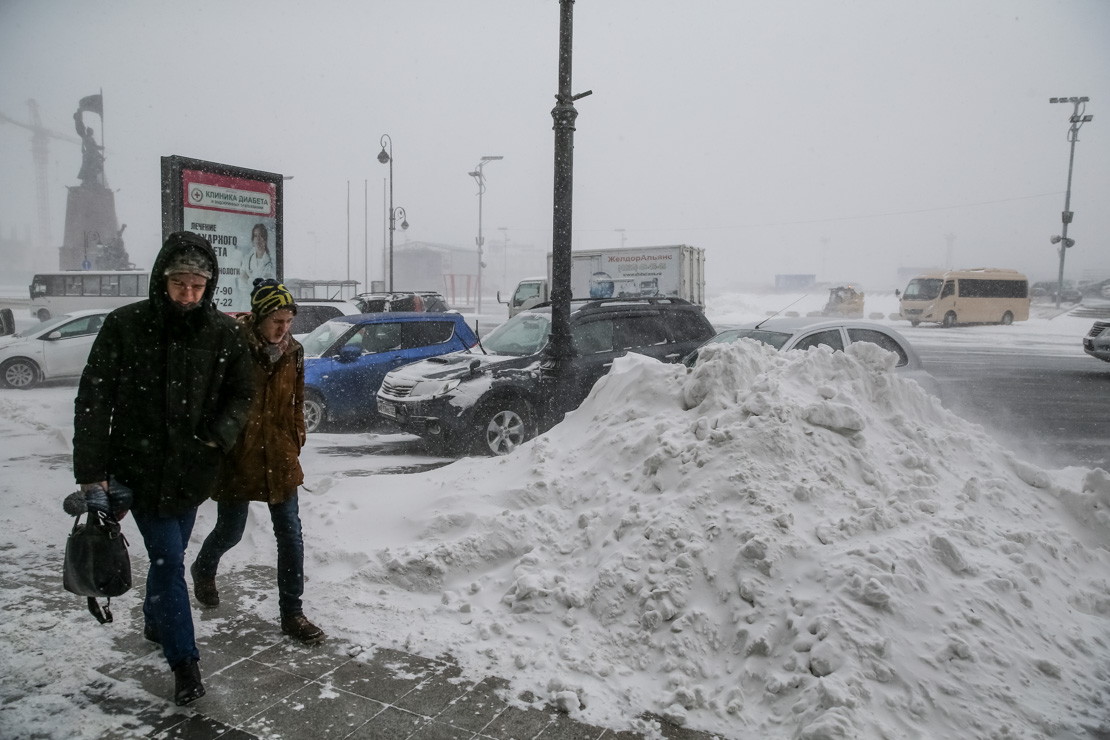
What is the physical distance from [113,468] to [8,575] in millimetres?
2252

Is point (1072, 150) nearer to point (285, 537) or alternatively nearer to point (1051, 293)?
point (1051, 293)

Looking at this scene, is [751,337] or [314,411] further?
[314,411]

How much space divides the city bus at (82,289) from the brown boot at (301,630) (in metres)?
25.1

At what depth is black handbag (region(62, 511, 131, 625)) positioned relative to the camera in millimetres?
2930

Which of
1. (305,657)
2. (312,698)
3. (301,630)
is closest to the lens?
(312,698)

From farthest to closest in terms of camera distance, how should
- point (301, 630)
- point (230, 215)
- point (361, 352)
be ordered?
point (361, 352)
point (230, 215)
point (301, 630)

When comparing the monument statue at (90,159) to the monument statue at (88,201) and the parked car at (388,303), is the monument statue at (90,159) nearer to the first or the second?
the monument statue at (88,201)

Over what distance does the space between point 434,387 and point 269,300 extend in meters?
4.47

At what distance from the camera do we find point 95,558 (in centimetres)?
293

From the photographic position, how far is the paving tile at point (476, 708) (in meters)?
2.94

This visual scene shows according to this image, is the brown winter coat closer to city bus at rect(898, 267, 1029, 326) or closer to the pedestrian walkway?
the pedestrian walkway

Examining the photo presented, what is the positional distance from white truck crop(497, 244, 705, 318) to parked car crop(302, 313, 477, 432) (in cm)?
849

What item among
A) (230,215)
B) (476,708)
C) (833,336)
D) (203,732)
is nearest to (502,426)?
(230,215)

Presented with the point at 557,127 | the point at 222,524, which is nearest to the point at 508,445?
the point at 557,127
